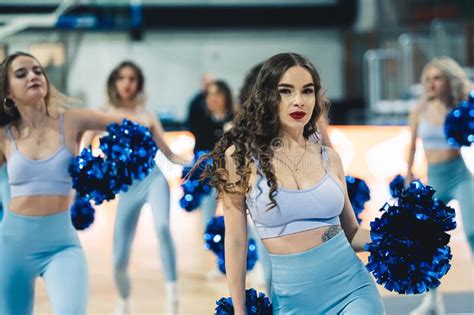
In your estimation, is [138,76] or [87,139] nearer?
[87,139]

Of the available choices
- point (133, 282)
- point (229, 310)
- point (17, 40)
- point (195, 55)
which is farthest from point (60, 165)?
point (195, 55)

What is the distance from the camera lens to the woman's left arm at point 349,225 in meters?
2.75

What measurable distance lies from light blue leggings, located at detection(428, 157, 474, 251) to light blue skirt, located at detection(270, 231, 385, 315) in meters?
2.81

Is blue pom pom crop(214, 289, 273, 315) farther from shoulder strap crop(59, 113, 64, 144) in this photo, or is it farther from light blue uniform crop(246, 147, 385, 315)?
shoulder strap crop(59, 113, 64, 144)

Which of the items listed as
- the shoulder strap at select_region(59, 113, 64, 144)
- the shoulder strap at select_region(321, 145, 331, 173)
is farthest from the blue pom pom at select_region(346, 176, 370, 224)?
the shoulder strap at select_region(59, 113, 64, 144)

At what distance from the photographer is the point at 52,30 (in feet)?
34.5

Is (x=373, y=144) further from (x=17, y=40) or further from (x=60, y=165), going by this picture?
(x=60, y=165)

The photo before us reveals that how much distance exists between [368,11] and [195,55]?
2.98 metres

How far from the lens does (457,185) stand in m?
5.41

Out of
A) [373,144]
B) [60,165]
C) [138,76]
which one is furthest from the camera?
[373,144]

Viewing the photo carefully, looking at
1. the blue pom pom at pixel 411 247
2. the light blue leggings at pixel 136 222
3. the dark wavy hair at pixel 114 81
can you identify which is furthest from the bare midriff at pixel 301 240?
the dark wavy hair at pixel 114 81

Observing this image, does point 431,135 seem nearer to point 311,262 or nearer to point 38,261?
point 38,261

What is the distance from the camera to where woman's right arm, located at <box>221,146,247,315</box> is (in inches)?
103

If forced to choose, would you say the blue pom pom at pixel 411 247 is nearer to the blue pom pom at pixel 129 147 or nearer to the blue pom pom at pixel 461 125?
the blue pom pom at pixel 129 147
